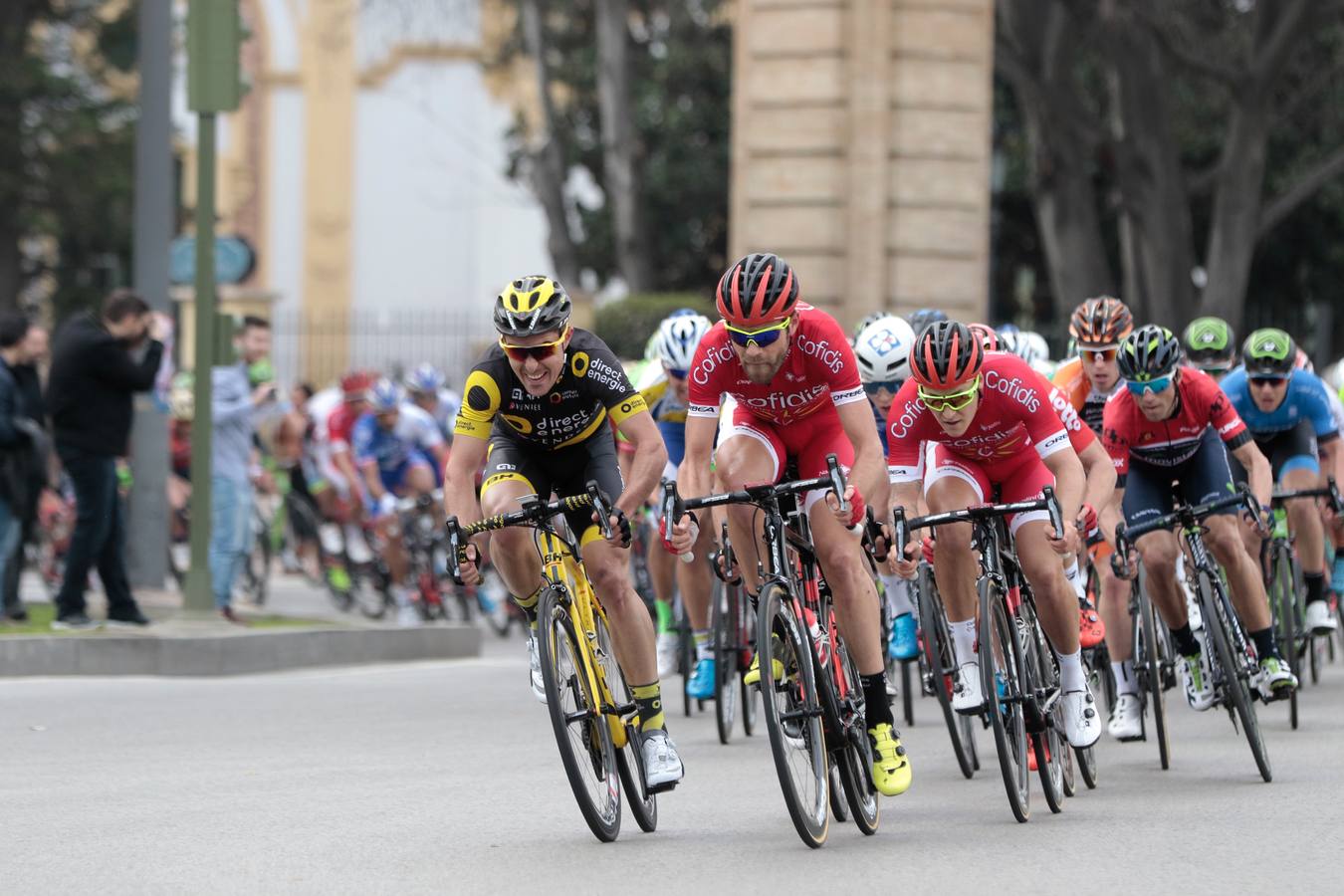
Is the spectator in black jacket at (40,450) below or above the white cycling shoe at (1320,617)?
above

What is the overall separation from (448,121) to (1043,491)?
121ft

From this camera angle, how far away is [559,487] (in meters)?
9.05

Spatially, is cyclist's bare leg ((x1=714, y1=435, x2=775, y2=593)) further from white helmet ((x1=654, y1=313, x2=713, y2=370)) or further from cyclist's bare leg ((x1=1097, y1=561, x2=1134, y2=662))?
white helmet ((x1=654, y1=313, x2=713, y2=370))

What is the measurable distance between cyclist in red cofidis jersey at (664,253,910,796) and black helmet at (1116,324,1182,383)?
1.61 meters

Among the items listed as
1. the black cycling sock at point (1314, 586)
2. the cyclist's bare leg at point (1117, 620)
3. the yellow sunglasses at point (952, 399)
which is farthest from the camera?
the black cycling sock at point (1314, 586)

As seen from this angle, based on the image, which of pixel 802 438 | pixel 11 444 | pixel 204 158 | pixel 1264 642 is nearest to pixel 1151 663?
pixel 1264 642

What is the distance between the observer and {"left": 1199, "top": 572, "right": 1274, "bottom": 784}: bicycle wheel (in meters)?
9.70

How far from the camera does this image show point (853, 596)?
8.62m

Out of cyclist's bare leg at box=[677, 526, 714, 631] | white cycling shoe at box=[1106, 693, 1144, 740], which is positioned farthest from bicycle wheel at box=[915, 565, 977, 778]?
cyclist's bare leg at box=[677, 526, 714, 631]

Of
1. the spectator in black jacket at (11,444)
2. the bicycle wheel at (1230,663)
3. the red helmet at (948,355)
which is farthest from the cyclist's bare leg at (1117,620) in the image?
the spectator in black jacket at (11,444)

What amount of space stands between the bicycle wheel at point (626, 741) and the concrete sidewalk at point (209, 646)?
18.8 ft

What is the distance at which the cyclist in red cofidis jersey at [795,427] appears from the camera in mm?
8414

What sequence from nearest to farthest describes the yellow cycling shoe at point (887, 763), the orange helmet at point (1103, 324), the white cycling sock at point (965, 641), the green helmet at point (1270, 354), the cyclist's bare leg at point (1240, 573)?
the yellow cycling shoe at point (887, 763) < the white cycling sock at point (965, 641) < the cyclist's bare leg at point (1240, 573) < the orange helmet at point (1103, 324) < the green helmet at point (1270, 354)

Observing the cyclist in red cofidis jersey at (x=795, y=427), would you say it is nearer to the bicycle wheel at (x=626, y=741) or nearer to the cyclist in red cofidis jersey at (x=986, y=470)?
the cyclist in red cofidis jersey at (x=986, y=470)
